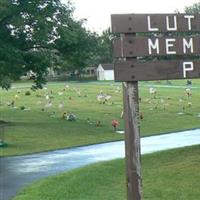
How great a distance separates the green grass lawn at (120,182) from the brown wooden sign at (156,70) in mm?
3337

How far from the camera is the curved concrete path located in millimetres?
13376

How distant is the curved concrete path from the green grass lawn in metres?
0.66

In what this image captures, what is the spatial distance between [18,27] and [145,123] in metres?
8.30

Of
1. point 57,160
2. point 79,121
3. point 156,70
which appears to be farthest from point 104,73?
point 156,70

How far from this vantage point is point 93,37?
30.3 meters

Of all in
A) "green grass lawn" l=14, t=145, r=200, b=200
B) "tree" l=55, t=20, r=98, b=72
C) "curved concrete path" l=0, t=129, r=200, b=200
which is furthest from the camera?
"tree" l=55, t=20, r=98, b=72

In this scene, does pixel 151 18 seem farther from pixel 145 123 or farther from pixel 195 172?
pixel 145 123

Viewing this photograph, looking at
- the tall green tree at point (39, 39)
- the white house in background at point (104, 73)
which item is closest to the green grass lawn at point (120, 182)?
the tall green tree at point (39, 39)

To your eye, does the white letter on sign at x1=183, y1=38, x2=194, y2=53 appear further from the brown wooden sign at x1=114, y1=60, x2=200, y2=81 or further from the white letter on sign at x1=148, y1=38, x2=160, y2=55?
the white letter on sign at x1=148, y1=38, x2=160, y2=55

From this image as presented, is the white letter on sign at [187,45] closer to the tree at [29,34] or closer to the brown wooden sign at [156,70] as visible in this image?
the brown wooden sign at [156,70]

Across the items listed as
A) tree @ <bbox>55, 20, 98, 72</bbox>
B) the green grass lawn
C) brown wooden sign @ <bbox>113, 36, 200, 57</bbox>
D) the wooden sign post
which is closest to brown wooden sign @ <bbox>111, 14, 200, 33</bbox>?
the wooden sign post

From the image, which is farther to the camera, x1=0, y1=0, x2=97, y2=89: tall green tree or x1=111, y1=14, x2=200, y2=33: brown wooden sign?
x1=0, y1=0, x2=97, y2=89: tall green tree

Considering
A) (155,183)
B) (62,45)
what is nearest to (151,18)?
(155,183)

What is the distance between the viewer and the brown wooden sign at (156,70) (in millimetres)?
6859
